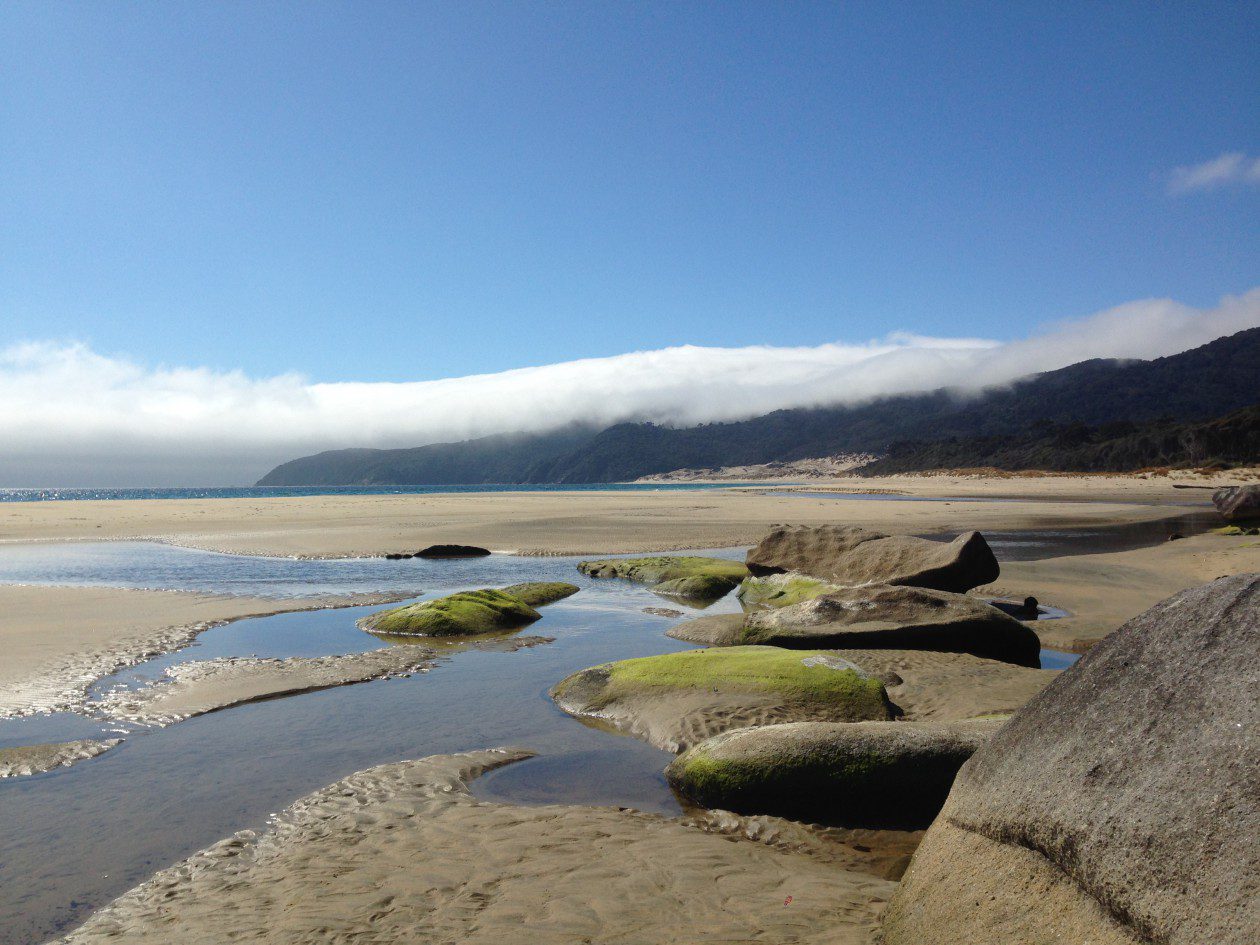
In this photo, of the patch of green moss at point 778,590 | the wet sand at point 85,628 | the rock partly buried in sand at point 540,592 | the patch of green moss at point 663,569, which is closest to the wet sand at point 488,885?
the wet sand at point 85,628

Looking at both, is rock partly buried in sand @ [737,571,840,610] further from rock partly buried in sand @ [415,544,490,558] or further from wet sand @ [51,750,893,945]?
rock partly buried in sand @ [415,544,490,558]

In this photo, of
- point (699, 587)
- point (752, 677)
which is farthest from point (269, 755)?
point (699, 587)

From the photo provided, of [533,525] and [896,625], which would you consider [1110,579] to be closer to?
[896,625]

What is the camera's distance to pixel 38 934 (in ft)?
16.0

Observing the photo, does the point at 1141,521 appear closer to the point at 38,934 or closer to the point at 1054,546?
the point at 1054,546

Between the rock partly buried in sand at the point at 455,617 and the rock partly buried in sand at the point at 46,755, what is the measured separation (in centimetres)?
662

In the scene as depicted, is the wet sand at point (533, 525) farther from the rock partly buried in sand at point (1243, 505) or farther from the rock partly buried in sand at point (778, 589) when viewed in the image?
the rock partly buried in sand at point (778, 589)

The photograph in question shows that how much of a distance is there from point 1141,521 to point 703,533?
23420 millimetres

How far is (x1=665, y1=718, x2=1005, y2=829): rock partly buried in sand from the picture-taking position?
21.2 ft

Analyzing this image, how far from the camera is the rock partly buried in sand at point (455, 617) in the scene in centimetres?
1489

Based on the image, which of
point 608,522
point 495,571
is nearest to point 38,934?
point 495,571

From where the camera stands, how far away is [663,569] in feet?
74.5

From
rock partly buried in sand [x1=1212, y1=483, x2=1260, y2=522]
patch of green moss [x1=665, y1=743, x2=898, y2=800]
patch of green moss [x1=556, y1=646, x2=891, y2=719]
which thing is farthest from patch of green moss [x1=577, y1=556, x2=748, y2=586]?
rock partly buried in sand [x1=1212, y1=483, x2=1260, y2=522]

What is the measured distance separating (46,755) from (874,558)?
16230 mm
